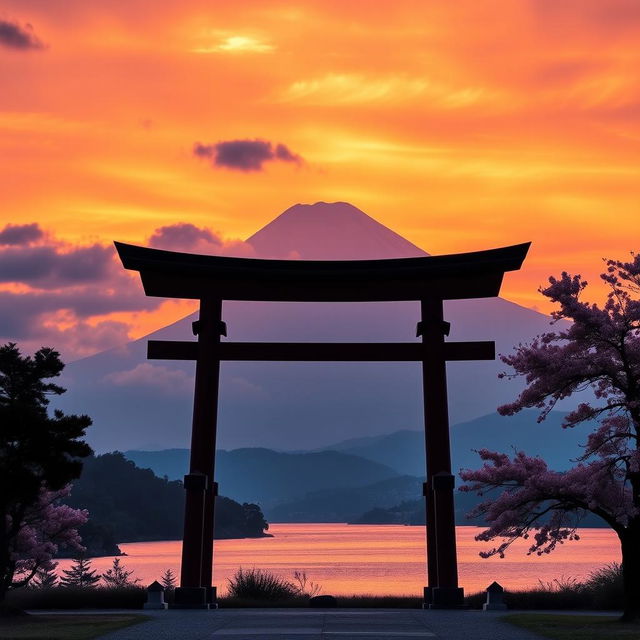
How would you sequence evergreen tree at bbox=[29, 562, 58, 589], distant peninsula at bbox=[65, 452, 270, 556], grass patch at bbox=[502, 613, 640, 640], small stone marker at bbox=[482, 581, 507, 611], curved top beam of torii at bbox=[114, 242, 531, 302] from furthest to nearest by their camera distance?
distant peninsula at bbox=[65, 452, 270, 556] < evergreen tree at bbox=[29, 562, 58, 589] < curved top beam of torii at bbox=[114, 242, 531, 302] < small stone marker at bbox=[482, 581, 507, 611] < grass patch at bbox=[502, 613, 640, 640]

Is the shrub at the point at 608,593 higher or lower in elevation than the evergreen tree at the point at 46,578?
lower

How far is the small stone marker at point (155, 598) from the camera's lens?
25156mm

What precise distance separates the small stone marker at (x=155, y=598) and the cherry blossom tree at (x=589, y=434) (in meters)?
8.32

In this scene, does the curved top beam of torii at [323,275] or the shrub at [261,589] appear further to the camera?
the shrub at [261,589]

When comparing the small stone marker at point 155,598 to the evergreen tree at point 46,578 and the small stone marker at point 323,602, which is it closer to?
the small stone marker at point 323,602

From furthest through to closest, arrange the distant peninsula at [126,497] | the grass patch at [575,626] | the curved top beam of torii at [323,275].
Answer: the distant peninsula at [126,497]
the curved top beam of torii at [323,275]
the grass patch at [575,626]

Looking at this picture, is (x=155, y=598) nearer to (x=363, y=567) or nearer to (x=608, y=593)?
(x=608, y=593)

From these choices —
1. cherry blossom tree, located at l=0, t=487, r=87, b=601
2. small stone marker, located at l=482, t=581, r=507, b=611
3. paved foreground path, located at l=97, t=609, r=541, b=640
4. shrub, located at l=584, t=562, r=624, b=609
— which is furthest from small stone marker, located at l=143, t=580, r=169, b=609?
shrub, located at l=584, t=562, r=624, b=609

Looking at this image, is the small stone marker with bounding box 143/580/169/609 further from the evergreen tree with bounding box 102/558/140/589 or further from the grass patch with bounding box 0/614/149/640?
the evergreen tree with bounding box 102/558/140/589

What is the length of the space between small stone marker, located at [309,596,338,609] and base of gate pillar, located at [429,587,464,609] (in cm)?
302

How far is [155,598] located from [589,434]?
11.4 metres

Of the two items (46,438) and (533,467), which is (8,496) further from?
(533,467)

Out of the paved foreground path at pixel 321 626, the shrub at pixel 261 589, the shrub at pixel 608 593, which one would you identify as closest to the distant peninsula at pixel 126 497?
the shrub at pixel 261 589

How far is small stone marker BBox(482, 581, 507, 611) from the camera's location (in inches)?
981
